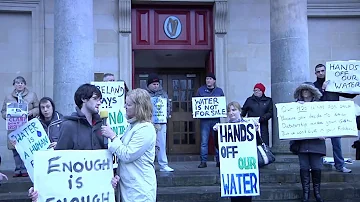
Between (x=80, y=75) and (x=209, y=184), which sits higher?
(x=80, y=75)

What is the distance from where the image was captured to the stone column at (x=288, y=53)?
9195mm

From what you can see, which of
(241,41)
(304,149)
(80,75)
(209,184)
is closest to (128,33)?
(241,41)

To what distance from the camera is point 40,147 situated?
5844 mm

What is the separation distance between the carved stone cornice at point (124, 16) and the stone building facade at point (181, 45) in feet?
0.08

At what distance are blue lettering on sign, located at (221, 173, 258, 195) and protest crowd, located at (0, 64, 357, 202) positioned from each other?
1 centimetres

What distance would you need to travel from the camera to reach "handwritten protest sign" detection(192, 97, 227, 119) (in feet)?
31.8

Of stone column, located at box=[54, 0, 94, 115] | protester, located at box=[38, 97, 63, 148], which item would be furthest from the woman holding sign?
stone column, located at box=[54, 0, 94, 115]

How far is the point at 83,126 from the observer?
4117 millimetres

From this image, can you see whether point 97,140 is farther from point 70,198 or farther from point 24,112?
point 24,112

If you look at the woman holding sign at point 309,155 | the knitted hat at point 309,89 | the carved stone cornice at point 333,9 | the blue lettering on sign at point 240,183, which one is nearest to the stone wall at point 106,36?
the carved stone cornice at point 333,9

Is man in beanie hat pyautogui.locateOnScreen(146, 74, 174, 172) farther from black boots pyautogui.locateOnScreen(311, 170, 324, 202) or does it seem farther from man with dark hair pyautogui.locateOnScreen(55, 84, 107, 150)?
man with dark hair pyautogui.locateOnScreen(55, 84, 107, 150)

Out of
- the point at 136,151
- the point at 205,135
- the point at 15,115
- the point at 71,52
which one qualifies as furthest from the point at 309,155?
the point at 15,115

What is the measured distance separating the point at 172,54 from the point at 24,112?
5.39m

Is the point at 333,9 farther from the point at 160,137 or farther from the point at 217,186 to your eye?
the point at 217,186
